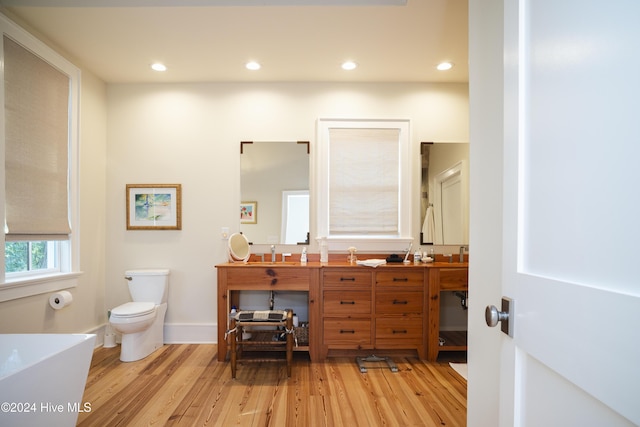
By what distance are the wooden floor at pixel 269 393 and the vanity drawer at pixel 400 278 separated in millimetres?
709

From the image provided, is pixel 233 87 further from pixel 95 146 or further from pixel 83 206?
pixel 83 206

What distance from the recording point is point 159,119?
10.5 feet

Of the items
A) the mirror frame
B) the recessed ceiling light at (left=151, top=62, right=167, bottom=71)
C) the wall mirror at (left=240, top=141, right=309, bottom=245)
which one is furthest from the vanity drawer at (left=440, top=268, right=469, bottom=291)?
the recessed ceiling light at (left=151, top=62, right=167, bottom=71)

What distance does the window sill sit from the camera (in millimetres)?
2135

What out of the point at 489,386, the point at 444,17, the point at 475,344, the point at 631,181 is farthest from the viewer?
the point at 444,17

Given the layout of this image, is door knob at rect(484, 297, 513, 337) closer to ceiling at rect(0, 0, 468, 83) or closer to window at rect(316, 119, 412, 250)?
ceiling at rect(0, 0, 468, 83)

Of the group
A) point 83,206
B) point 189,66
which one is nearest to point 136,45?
point 189,66

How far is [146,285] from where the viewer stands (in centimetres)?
297

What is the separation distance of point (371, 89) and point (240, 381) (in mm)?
3048

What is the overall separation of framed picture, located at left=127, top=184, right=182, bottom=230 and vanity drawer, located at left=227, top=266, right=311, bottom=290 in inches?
37.2

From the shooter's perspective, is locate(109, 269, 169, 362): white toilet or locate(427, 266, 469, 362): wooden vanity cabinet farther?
locate(427, 266, 469, 362): wooden vanity cabinet

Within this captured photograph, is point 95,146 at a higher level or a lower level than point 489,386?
higher

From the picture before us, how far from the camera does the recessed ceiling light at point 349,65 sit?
283cm

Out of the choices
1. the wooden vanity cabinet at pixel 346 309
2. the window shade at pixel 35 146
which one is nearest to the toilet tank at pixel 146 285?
the window shade at pixel 35 146
